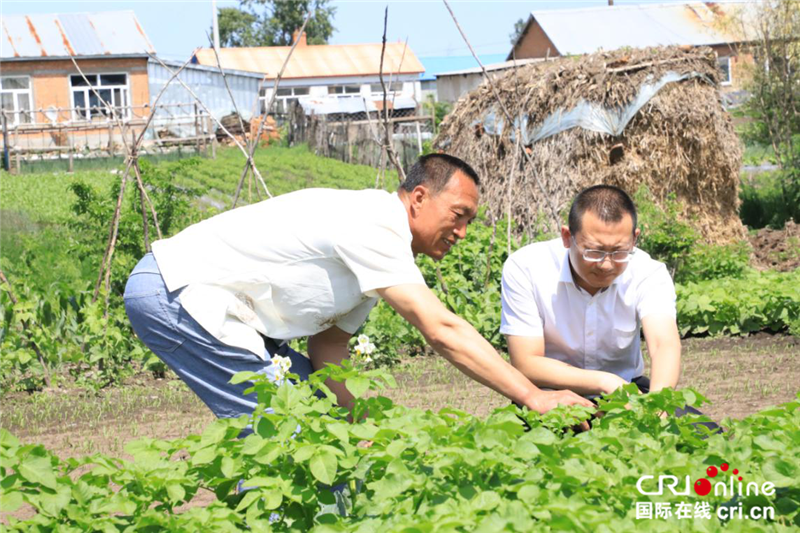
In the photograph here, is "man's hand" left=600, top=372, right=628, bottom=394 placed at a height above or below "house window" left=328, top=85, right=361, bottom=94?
below

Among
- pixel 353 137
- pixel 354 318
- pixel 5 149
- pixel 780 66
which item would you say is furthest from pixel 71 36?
pixel 354 318

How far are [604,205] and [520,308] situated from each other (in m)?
0.57

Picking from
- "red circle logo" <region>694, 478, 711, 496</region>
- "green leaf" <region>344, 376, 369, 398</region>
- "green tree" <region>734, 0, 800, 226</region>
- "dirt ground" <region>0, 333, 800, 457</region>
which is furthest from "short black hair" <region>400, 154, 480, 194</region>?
"green tree" <region>734, 0, 800, 226</region>

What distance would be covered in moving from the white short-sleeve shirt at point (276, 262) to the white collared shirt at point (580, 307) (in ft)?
2.29

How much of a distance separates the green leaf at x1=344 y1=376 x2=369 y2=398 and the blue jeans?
0.90 m

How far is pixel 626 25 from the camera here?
35.2 metres

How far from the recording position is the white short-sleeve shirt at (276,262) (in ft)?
10.2

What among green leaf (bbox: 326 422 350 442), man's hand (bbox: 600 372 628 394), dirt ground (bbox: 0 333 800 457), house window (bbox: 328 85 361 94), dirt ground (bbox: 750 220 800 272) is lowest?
dirt ground (bbox: 0 333 800 457)

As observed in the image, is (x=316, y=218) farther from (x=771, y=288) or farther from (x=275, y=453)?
(x=771, y=288)

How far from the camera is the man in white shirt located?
3.11 m

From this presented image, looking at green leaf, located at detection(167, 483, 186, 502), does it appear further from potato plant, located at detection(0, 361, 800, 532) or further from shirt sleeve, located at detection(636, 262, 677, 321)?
shirt sleeve, located at detection(636, 262, 677, 321)

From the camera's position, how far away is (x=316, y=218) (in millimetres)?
3158

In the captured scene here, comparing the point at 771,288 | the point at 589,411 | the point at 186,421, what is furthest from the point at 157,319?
the point at 771,288

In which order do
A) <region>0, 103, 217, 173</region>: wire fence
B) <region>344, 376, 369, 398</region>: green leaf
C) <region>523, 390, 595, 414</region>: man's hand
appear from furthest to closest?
<region>0, 103, 217, 173</region>: wire fence, <region>523, 390, 595, 414</region>: man's hand, <region>344, 376, 369, 398</region>: green leaf
